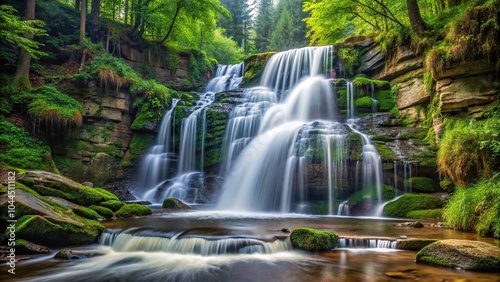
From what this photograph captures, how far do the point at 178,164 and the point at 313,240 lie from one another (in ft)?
36.4

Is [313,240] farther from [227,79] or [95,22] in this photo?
[95,22]

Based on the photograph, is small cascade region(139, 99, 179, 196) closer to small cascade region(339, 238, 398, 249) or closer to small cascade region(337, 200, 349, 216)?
small cascade region(337, 200, 349, 216)

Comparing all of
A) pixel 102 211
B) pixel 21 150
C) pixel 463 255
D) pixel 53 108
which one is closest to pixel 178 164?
pixel 53 108

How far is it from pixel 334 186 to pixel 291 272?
7.02 m

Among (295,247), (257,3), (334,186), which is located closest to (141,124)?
(334,186)

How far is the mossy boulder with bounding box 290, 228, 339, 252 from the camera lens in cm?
581

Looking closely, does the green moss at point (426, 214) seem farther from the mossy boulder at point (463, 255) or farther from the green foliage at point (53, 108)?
the green foliage at point (53, 108)

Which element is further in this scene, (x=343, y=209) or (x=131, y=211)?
(x=343, y=209)

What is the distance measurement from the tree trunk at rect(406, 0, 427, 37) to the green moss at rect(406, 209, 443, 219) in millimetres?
7196

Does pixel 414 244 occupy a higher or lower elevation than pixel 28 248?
higher

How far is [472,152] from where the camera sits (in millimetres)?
8023

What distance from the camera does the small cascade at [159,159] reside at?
15422 mm

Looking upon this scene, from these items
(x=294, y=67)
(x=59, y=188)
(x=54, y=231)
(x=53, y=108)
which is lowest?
(x=54, y=231)

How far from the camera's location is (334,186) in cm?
1121
